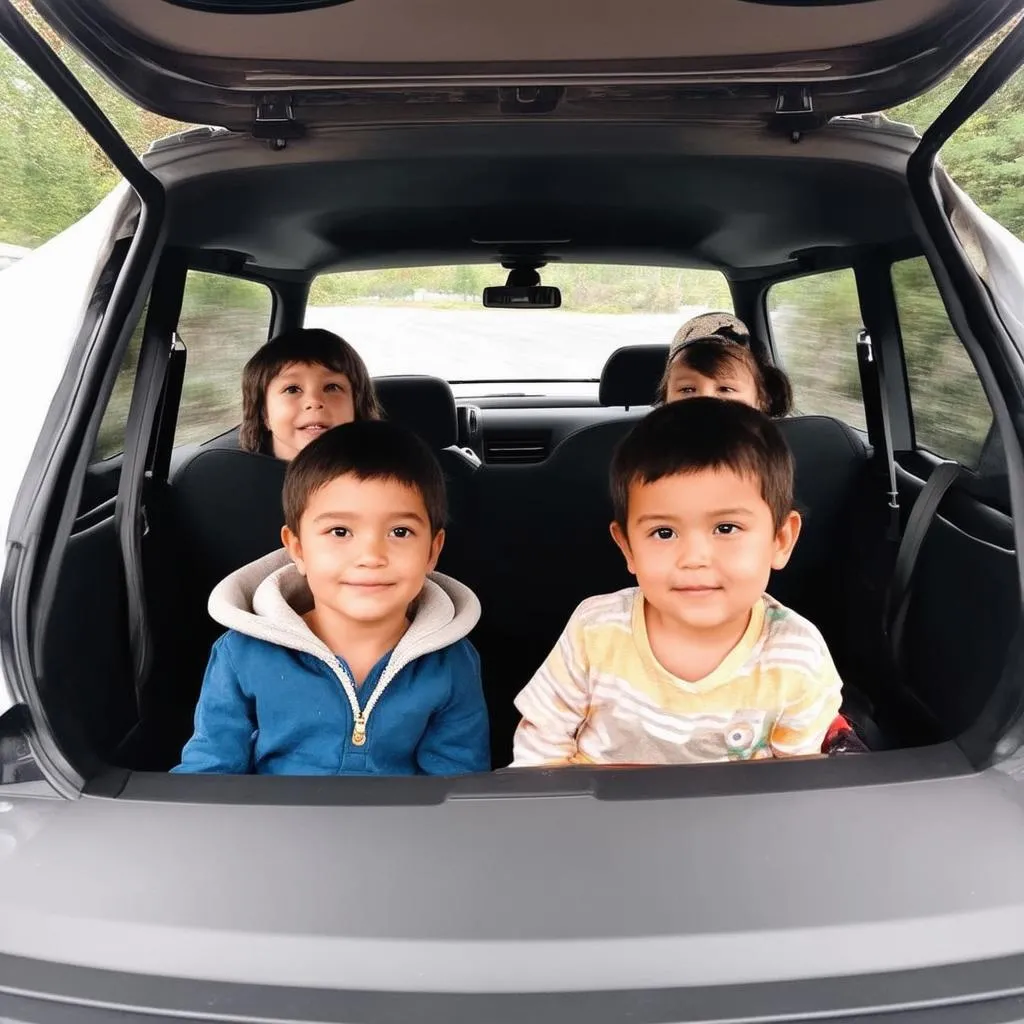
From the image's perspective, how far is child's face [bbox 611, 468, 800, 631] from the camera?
4.68 feet

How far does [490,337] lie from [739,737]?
3.94 meters

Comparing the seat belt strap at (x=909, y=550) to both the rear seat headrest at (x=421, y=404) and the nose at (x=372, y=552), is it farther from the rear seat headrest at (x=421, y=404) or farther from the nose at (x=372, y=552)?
the rear seat headrest at (x=421, y=404)

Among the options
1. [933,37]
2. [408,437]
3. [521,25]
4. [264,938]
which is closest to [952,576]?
[933,37]

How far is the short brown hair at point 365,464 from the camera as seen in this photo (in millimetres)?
1579

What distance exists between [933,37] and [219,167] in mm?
1168

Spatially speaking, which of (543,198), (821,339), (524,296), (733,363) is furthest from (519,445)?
(543,198)

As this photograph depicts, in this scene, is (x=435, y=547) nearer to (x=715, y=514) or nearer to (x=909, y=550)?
(x=715, y=514)

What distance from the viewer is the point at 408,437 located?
169 cm

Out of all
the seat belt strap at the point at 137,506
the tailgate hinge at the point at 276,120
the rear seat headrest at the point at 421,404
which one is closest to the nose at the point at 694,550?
the tailgate hinge at the point at 276,120

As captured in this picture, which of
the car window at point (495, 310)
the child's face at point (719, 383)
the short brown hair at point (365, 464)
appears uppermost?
the car window at point (495, 310)

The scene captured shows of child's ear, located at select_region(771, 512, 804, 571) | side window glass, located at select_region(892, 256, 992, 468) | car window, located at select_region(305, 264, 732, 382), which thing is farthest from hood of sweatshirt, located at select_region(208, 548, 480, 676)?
car window, located at select_region(305, 264, 732, 382)

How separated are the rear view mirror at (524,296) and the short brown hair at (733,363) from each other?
67cm

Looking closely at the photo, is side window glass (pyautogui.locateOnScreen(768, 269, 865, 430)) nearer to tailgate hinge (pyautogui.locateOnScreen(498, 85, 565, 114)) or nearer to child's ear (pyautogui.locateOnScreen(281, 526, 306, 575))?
tailgate hinge (pyautogui.locateOnScreen(498, 85, 565, 114))

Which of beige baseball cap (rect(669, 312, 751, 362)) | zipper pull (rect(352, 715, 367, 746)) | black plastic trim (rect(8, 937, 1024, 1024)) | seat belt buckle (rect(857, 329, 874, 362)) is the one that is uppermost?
beige baseball cap (rect(669, 312, 751, 362))
